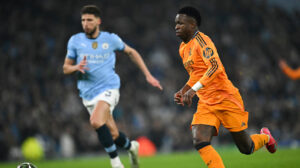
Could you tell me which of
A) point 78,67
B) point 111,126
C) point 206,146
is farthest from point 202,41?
point 111,126

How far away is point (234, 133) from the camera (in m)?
5.62

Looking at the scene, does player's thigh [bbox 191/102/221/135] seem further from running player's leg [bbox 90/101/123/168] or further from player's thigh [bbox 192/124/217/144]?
running player's leg [bbox 90/101/123/168]

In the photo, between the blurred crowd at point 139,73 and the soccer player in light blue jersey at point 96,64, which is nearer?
the soccer player in light blue jersey at point 96,64

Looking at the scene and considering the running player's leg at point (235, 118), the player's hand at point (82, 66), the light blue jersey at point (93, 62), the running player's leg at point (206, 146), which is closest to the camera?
the running player's leg at point (206, 146)

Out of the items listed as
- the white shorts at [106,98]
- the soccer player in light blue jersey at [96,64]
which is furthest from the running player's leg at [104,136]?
the white shorts at [106,98]

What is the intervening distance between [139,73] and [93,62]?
12040mm

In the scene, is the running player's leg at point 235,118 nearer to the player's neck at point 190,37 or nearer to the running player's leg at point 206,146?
the running player's leg at point 206,146

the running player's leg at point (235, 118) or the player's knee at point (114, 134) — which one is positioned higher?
the running player's leg at point (235, 118)

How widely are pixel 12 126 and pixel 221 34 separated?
9.41m

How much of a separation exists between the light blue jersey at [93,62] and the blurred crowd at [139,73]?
9.16 meters

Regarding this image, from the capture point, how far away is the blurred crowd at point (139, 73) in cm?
1609

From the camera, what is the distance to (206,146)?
17.0ft

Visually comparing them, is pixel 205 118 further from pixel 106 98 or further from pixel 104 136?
pixel 106 98

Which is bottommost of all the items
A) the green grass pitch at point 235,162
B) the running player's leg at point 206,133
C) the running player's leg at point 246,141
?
the green grass pitch at point 235,162
